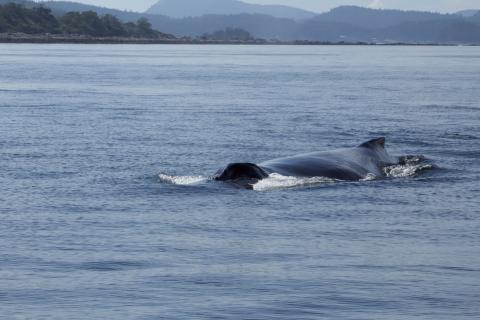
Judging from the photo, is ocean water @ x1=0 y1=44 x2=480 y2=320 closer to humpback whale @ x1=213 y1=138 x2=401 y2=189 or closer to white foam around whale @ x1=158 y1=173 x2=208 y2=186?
white foam around whale @ x1=158 y1=173 x2=208 y2=186

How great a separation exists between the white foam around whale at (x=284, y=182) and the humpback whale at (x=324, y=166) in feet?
0.37

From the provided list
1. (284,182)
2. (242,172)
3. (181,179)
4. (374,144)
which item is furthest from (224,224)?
(374,144)

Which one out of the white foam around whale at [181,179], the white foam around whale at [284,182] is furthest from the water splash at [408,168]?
the white foam around whale at [181,179]

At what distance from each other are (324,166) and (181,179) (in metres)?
2.98

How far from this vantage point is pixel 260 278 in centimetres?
1423

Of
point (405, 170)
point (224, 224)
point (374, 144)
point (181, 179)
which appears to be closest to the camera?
point (224, 224)

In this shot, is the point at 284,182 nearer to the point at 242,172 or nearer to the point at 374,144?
the point at 242,172

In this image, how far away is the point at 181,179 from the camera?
23.0 metres

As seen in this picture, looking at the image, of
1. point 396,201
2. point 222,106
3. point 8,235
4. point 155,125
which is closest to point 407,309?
point 8,235

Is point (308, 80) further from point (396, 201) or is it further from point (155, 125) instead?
point (396, 201)

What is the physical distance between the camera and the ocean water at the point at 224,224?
13.1 metres

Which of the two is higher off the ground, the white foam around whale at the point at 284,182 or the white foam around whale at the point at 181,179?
the white foam around whale at the point at 284,182

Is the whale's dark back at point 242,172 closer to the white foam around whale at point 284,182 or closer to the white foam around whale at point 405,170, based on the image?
the white foam around whale at point 284,182

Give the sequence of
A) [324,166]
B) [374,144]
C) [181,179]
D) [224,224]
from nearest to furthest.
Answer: [224,224] < [181,179] < [324,166] < [374,144]
